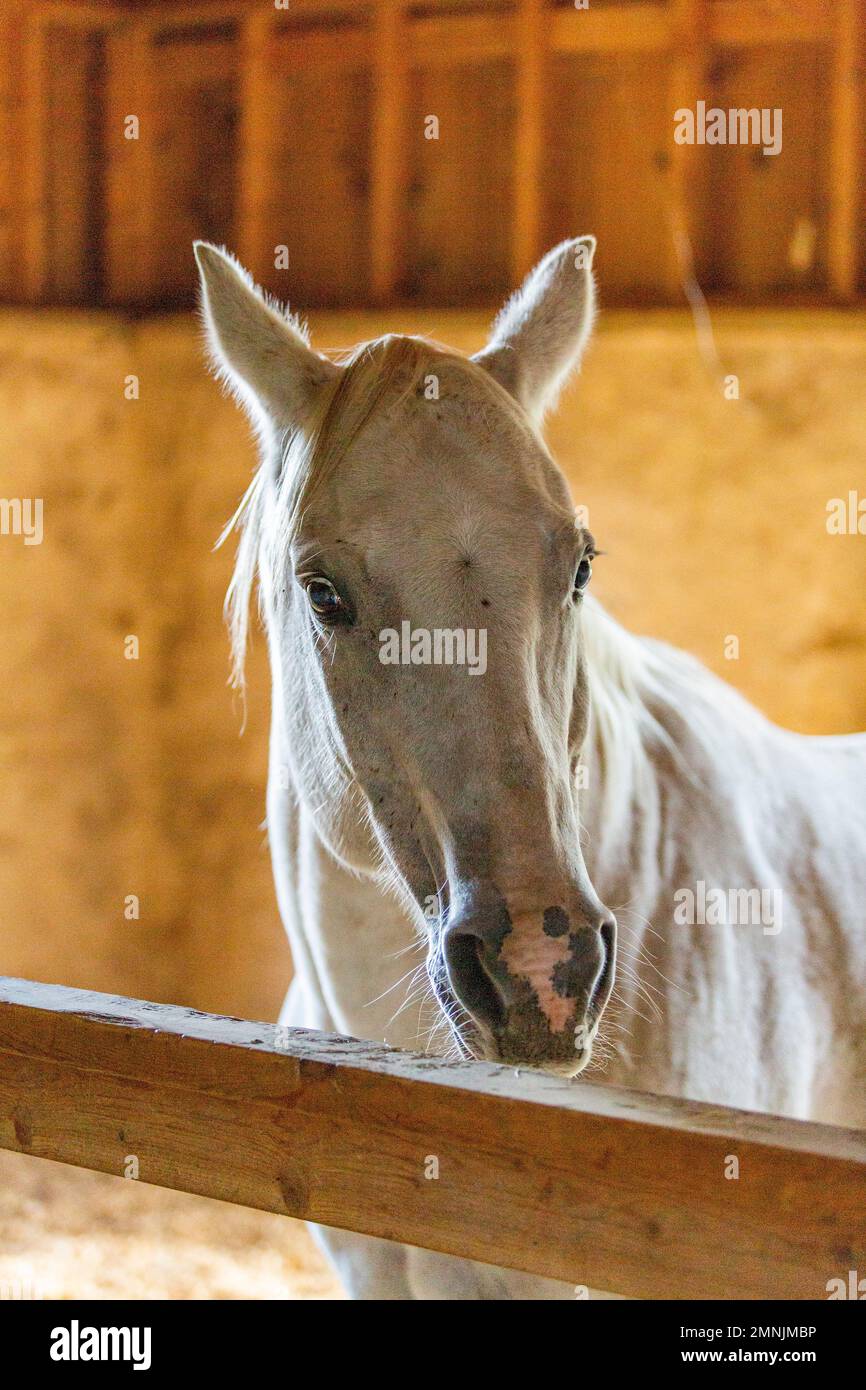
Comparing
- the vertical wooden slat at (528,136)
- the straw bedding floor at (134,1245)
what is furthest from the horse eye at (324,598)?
the vertical wooden slat at (528,136)

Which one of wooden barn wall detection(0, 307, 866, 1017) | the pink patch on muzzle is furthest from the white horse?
wooden barn wall detection(0, 307, 866, 1017)

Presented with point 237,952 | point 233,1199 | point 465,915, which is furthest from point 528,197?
point 233,1199

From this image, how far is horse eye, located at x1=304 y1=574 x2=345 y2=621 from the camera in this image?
1485mm

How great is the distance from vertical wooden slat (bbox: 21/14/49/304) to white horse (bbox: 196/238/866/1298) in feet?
11.6

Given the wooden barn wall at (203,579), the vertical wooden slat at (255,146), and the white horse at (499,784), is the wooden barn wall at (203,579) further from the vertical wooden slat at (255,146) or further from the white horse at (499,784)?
the white horse at (499,784)

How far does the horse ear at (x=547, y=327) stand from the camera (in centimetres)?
179

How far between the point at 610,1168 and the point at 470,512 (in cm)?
79

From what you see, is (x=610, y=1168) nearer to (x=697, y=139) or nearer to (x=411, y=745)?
(x=411, y=745)

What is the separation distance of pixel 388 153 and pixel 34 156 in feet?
4.62

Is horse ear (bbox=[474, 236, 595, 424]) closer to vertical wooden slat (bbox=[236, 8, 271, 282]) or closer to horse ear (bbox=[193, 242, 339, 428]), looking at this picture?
horse ear (bbox=[193, 242, 339, 428])

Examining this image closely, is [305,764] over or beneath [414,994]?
over

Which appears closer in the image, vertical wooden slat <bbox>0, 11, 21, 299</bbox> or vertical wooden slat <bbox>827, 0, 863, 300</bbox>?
vertical wooden slat <bbox>827, 0, 863, 300</bbox>

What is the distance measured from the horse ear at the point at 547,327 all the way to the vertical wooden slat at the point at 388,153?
313 cm

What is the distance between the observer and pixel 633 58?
4.63m
